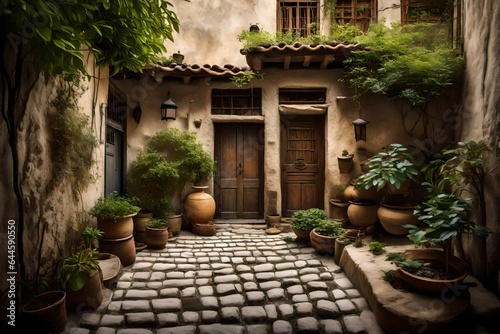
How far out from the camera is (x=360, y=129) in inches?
247

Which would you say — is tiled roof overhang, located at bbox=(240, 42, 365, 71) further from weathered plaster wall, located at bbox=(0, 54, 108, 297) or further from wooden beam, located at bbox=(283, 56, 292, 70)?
weathered plaster wall, located at bbox=(0, 54, 108, 297)

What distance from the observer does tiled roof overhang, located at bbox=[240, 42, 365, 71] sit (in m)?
6.14

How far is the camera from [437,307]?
309 centimetres

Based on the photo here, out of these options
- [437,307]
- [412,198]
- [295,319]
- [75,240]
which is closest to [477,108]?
[412,198]

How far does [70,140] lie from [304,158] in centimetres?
493

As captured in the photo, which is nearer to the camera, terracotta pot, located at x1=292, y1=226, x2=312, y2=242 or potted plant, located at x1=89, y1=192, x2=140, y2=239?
potted plant, located at x1=89, y1=192, x2=140, y2=239

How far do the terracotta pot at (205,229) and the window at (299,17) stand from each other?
16.3ft

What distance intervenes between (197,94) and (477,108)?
17.5 ft

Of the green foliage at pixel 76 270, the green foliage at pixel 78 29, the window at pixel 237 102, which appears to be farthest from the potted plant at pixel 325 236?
the green foliage at pixel 78 29

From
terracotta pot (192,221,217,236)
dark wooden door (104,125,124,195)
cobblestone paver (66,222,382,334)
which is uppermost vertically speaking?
dark wooden door (104,125,124,195)

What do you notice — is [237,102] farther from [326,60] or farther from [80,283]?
[80,283]

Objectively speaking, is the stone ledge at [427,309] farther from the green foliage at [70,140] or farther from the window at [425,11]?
the window at [425,11]

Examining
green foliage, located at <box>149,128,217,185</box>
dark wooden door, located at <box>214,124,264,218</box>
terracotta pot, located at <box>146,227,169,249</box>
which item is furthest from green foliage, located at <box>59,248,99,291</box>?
dark wooden door, located at <box>214,124,264,218</box>

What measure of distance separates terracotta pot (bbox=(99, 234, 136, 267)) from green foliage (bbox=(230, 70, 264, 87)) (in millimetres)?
3876
